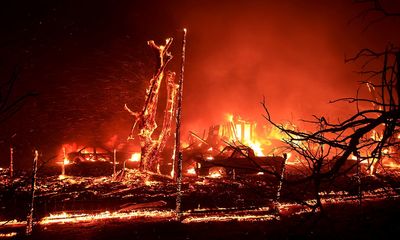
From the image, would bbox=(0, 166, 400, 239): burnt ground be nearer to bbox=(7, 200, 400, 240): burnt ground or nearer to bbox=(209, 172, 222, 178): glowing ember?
bbox=(7, 200, 400, 240): burnt ground

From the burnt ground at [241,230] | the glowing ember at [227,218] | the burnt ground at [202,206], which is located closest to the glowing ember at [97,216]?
the burnt ground at [202,206]

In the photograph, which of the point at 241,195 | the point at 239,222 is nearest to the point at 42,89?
the point at 241,195

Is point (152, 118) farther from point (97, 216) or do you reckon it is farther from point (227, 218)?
point (227, 218)

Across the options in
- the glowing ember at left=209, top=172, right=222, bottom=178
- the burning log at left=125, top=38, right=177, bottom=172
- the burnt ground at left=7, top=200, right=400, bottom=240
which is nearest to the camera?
the burnt ground at left=7, top=200, right=400, bottom=240

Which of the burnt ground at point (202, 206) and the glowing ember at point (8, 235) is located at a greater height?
the burnt ground at point (202, 206)

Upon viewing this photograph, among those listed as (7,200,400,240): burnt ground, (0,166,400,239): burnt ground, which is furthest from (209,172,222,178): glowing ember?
(7,200,400,240): burnt ground

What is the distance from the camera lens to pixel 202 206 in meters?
8.52

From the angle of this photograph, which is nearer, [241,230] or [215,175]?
[241,230]

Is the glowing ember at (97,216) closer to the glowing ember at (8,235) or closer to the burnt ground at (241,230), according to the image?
the burnt ground at (241,230)

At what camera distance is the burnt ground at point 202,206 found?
5.86 meters

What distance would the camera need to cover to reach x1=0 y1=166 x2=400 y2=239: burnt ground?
19.2 feet

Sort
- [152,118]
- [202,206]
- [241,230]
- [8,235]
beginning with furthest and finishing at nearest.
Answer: [152,118] < [202,206] < [241,230] < [8,235]

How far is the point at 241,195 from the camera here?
33.3 ft

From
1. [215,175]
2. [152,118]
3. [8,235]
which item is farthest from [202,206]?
[215,175]
